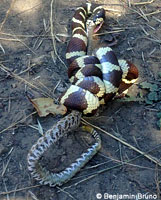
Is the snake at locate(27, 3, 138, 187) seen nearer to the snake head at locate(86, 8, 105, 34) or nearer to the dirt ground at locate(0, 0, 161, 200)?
the dirt ground at locate(0, 0, 161, 200)

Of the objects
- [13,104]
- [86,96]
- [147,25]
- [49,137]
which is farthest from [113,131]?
[147,25]

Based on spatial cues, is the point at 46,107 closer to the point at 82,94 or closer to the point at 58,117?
the point at 58,117

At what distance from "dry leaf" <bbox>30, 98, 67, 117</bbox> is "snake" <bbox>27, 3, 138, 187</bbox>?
0.07 meters

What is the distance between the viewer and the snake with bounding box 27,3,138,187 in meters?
2.34

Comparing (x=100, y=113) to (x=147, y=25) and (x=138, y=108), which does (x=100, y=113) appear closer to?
(x=138, y=108)

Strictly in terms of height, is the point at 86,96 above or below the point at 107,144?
above

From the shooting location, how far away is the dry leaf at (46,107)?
2875 mm

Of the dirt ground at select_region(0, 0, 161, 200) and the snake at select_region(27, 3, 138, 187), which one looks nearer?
the snake at select_region(27, 3, 138, 187)

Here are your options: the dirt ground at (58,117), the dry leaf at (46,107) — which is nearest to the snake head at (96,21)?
the dirt ground at (58,117)

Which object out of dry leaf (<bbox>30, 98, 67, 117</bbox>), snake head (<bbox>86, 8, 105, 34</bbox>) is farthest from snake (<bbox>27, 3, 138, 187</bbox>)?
snake head (<bbox>86, 8, 105, 34</bbox>)

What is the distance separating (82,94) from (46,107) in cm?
38

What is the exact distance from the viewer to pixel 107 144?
278 cm

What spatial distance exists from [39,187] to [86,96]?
2.81ft

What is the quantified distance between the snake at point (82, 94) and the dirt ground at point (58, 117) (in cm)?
8
